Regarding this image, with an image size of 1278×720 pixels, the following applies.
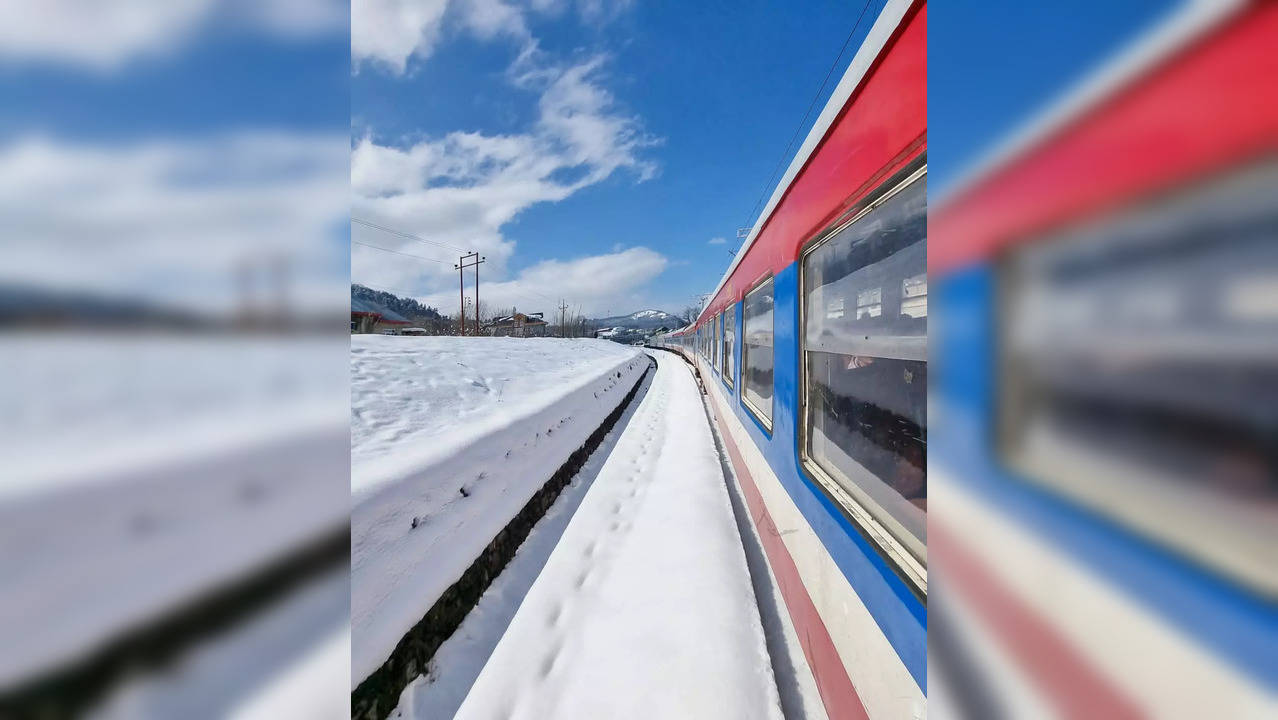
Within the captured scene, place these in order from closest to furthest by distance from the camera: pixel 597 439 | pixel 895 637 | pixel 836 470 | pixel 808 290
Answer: pixel 895 637, pixel 836 470, pixel 808 290, pixel 597 439

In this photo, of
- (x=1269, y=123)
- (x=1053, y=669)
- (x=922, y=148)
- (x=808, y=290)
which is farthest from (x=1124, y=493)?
(x=808, y=290)

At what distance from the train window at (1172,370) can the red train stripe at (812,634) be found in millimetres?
1344

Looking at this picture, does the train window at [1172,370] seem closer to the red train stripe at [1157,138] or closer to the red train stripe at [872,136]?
the red train stripe at [1157,138]

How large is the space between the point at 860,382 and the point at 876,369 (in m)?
0.09

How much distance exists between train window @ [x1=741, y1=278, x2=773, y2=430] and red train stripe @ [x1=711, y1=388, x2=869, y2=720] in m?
0.73

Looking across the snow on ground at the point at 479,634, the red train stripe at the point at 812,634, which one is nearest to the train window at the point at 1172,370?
the red train stripe at the point at 812,634

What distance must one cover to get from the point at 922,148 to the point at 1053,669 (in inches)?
41.8

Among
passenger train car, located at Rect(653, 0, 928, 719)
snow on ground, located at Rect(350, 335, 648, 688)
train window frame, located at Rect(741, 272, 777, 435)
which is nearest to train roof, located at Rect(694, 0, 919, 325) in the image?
passenger train car, located at Rect(653, 0, 928, 719)

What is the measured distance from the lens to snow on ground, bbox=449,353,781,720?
1.99m

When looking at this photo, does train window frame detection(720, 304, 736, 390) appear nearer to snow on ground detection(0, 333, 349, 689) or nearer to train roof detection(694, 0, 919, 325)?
train roof detection(694, 0, 919, 325)

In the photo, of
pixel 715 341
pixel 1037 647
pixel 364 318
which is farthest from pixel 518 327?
pixel 1037 647

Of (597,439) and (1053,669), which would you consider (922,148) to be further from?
(597,439)

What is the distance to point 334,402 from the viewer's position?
3.03ft

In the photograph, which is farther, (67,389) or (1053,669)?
(67,389)
